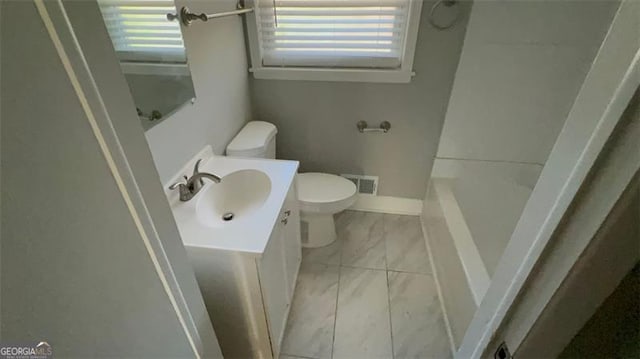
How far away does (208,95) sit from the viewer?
148 centimetres

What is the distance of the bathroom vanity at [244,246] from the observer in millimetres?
1040

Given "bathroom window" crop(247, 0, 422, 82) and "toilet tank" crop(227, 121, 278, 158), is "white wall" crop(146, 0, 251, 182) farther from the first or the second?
"bathroom window" crop(247, 0, 422, 82)

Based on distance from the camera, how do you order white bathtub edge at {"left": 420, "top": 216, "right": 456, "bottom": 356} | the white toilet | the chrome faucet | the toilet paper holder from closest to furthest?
the chrome faucet, white bathtub edge at {"left": 420, "top": 216, "right": 456, "bottom": 356}, the white toilet, the toilet paper holder

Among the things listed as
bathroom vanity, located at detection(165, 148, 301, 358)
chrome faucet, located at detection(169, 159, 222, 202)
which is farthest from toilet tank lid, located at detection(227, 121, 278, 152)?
chrome faucet, located at detection(169, 159, 222, 202)

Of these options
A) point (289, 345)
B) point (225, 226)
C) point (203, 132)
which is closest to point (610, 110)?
point (225, 226)

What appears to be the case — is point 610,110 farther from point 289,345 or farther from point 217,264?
point 289,345

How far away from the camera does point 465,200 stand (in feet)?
6.53

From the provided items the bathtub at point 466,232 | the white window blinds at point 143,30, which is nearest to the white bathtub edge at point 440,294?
the bathtub at point 466,232

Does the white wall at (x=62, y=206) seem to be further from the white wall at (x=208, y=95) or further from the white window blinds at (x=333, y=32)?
the white window blinds at (x=333, y=32)

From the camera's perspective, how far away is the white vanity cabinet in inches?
41.2

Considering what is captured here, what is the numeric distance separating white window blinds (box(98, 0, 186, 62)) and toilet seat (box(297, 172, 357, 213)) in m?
0.98

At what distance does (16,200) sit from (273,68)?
1757 millimetres

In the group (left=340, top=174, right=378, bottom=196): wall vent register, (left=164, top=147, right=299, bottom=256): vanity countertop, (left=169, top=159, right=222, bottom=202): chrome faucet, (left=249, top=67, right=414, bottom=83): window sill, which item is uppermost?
(left=249, top=67, right=414, bottom=83): window sill

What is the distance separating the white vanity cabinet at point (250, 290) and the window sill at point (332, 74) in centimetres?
87
